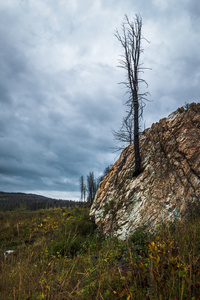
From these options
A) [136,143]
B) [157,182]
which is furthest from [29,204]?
[157,182]

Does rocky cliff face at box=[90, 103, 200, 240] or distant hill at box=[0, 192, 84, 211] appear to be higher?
rocky cliff face at box=[90, 103, 200, 240]

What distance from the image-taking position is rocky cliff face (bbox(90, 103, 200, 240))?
673cm

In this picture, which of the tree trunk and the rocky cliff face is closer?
the rocky cliff face

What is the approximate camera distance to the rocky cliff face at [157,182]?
6.73 meters

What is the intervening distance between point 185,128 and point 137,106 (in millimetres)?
3344

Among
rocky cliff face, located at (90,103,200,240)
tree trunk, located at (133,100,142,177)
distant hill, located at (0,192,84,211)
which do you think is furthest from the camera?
distant hill, located at (0,192,84,211)

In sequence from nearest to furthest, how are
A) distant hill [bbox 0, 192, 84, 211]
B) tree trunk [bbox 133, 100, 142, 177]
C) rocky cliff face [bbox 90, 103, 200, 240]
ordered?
rocky cliff face [bbox 90, 103, 200, 240] < tree trunk [bbox 133, 100, 142, 177] < distant hill [bbox 0, 192, 84, 211]

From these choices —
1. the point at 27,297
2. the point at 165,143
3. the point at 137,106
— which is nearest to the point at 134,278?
the point at 27,297

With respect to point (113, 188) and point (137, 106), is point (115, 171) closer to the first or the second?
point (113, 188)

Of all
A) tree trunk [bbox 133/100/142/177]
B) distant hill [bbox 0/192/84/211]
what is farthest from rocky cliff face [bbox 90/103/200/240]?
distant hill [bbox 0/192/84/211]

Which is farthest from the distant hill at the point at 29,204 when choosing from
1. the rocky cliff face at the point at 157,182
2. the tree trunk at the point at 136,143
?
the tree trunk at the point at 136,143

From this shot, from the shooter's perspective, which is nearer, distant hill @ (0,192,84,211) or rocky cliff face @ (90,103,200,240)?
rocky cliff face @ (90,103,200,240)

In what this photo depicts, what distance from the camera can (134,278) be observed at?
2227 mm

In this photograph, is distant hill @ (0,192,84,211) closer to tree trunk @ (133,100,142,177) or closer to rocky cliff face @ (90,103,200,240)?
rocky cliff face @ (90,103,200,240)
